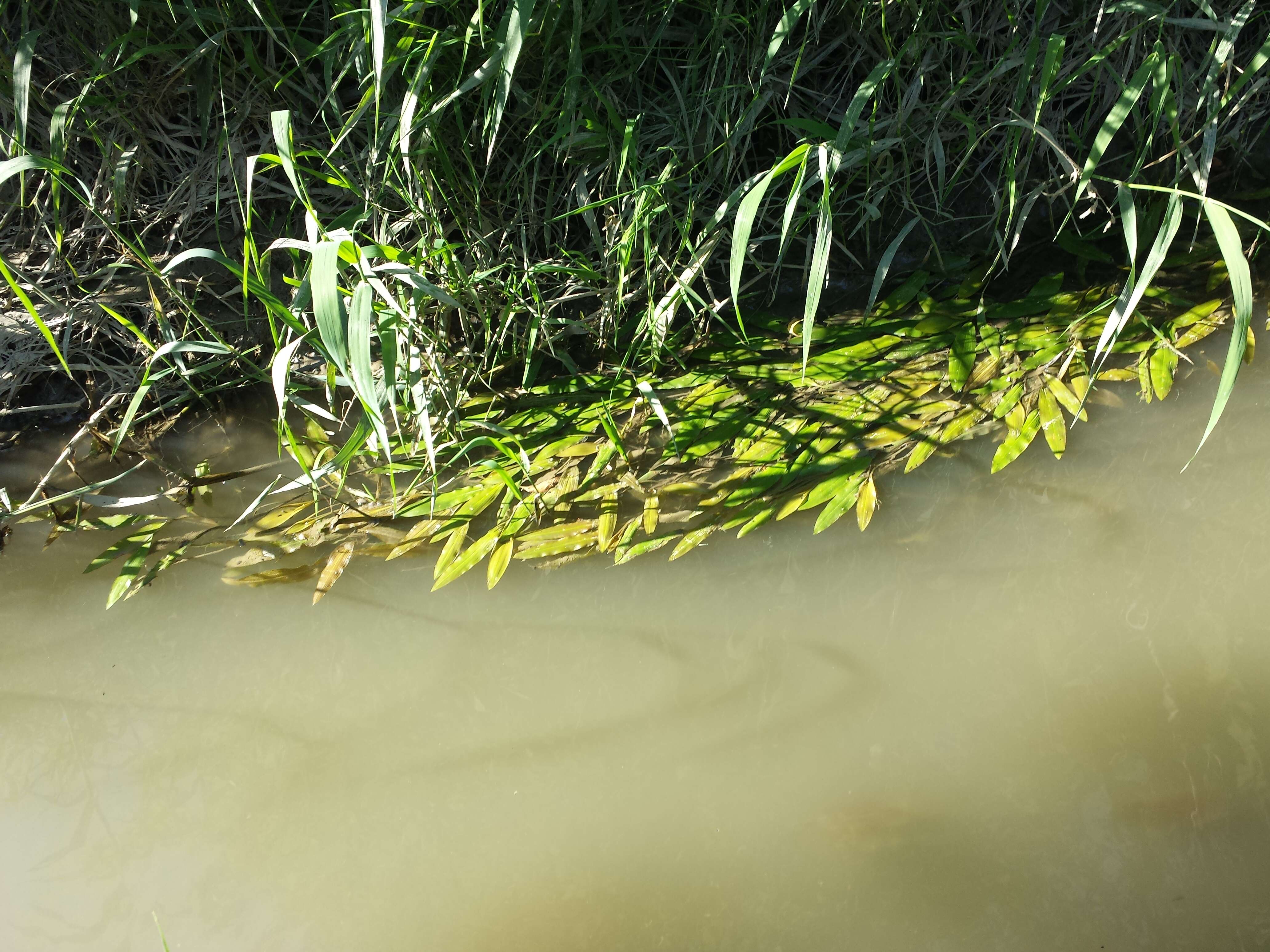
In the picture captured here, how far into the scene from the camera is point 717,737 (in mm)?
1123

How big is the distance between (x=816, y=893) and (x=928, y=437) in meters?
0.72

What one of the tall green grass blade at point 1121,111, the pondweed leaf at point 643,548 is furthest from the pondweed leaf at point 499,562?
the tall green grass blade at point 1121,111

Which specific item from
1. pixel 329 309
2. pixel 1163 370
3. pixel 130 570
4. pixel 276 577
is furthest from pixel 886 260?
pixel 130 570

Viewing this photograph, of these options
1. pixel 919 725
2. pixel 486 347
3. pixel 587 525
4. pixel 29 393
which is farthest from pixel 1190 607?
pixel 29 393

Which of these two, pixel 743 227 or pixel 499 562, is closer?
Result: pixel 743 227

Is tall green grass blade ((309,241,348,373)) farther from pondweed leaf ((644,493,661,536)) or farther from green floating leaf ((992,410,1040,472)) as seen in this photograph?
green floating leaf ((992,410,1040,472))

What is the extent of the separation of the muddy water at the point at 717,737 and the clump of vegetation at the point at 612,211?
12 cm

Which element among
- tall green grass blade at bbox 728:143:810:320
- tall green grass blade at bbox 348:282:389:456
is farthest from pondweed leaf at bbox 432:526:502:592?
tall green grass blade at bbox 728:143:810:320

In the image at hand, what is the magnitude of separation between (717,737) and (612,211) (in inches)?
36.9

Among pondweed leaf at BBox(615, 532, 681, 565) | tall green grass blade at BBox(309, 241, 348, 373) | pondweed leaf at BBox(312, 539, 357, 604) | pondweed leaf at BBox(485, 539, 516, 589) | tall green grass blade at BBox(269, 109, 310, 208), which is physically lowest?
pondweed leaf at BBox(312, 539, 357, 604)

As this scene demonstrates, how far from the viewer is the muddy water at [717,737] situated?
97cm

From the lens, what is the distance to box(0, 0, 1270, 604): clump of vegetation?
1422 millimetres

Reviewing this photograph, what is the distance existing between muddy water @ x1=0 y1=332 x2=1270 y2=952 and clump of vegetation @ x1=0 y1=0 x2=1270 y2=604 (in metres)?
0.12

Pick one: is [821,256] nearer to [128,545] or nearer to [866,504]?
[866,504]
